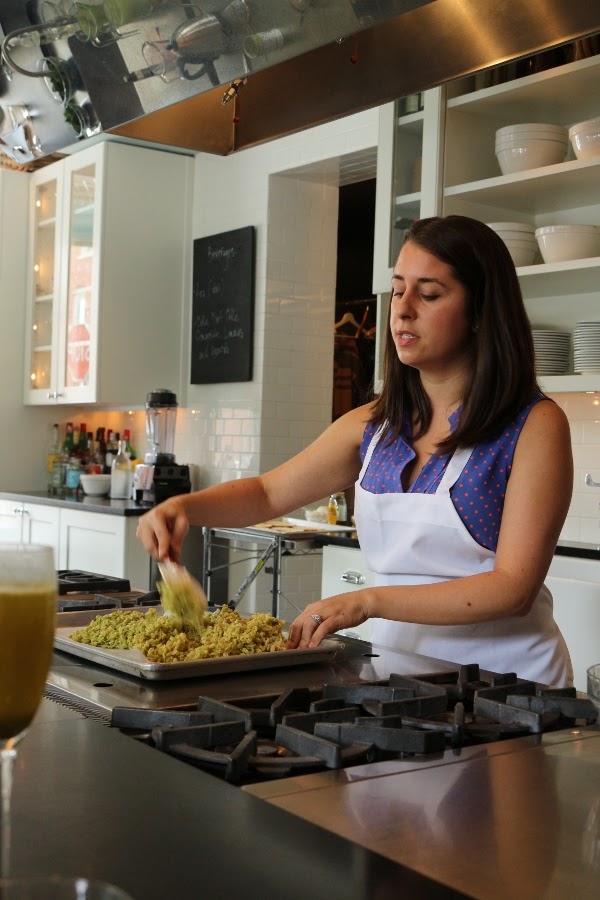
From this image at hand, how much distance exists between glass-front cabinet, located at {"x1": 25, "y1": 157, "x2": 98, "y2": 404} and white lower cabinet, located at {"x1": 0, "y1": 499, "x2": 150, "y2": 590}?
0.69 m

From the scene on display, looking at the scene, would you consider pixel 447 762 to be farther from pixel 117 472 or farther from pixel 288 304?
pixel 117 472

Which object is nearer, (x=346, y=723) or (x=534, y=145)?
(x=346, y=723)

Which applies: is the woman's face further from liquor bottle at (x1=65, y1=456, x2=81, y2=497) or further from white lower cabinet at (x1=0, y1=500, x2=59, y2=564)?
liquor bottle at (x1=65, y1=456, x2=81, y2=497)

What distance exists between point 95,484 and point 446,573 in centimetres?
424

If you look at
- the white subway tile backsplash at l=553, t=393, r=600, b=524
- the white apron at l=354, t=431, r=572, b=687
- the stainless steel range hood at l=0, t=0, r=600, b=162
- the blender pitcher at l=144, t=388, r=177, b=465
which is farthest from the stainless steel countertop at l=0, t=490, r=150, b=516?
the white apron at l=354, t=431, r=572, b=687

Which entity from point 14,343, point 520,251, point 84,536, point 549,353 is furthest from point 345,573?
point 14,343

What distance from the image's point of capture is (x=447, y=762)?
109 centimetres

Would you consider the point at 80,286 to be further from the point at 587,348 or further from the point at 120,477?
the point at 587,348

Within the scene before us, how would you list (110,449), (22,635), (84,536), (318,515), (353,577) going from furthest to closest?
(110,449), (84,536), (318,515), (353,577), (22,635)

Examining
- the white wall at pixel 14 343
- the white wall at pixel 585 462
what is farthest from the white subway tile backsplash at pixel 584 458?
the white wall at pixel 14 343

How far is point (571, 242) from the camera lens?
3.63m

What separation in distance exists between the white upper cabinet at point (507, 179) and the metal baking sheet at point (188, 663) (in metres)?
2.26

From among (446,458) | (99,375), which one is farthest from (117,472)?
(446,458)

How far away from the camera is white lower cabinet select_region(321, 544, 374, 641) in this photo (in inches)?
145
